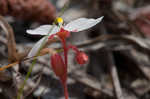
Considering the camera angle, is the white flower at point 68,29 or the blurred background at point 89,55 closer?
the white flower at point 68,29

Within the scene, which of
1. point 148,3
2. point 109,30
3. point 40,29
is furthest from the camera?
point 148,3

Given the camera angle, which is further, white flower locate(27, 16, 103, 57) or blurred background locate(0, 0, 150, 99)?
blurred background locate(0, 0, 150, 99)

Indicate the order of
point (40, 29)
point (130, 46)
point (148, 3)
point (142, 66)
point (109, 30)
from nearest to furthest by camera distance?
point (40, 29) → point (142, 66) → point (130, 46) → point (109, 30) → point (148, 3)

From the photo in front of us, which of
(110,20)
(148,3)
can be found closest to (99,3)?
(110,20)

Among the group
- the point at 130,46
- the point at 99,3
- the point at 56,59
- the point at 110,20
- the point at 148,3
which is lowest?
the point at 56,59

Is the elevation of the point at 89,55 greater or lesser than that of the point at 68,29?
greater

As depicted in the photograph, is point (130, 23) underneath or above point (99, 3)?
underneath

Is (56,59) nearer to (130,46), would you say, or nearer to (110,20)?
(130,46)

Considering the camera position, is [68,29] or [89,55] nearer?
[68,29]
